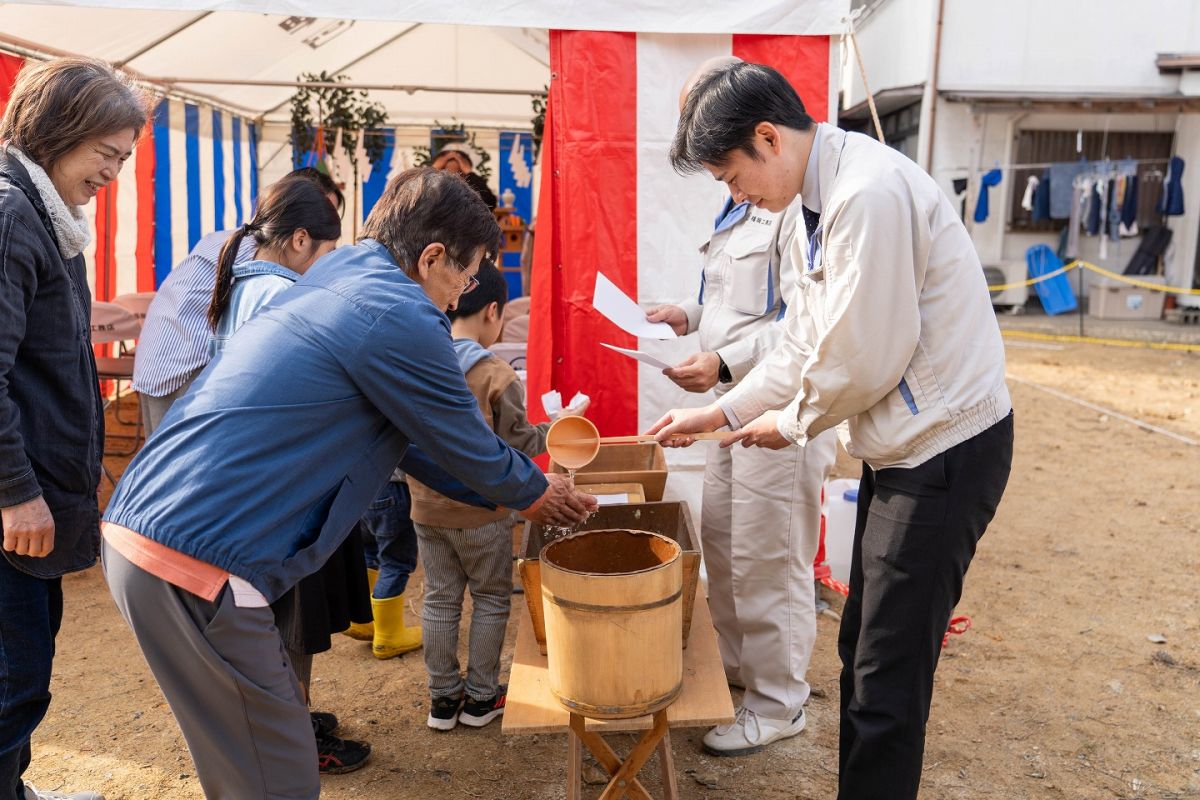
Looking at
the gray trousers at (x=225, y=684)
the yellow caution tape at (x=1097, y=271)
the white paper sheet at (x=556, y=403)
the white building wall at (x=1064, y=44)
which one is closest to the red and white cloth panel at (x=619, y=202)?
the white paper sheet at (x=556, y=403)

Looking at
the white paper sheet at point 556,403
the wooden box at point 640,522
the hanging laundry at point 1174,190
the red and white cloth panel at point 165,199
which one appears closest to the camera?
the wooden box at point 640,522

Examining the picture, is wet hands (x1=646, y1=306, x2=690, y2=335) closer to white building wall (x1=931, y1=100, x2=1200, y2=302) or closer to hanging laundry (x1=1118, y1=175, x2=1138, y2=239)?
white building wall (x1=931, y1=100, x2=1200, y2=302)

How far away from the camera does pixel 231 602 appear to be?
1.44 m

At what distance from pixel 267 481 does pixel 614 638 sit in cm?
67

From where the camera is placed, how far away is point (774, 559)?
105 inches

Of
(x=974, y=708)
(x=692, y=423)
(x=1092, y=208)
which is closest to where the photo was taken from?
(x=692, y=423)

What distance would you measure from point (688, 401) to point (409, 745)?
1641 millimetres

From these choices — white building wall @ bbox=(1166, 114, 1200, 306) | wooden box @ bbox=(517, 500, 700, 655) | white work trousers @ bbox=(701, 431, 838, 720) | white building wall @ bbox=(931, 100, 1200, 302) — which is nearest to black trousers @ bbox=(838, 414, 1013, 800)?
wooden box @ bbox=(517, 500, 700, 655)

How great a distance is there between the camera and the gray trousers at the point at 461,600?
278 centimetres

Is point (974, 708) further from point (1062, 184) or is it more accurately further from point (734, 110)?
point (1062, 184)

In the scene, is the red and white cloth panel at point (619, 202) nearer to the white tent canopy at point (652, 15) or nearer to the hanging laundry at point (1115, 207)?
the white tent canopy at point (652, 15)

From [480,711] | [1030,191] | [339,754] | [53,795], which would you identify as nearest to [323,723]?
[339,754]

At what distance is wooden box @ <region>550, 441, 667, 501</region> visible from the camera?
9.12ft

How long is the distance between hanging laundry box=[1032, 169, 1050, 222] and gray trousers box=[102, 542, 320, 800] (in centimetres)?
1379
